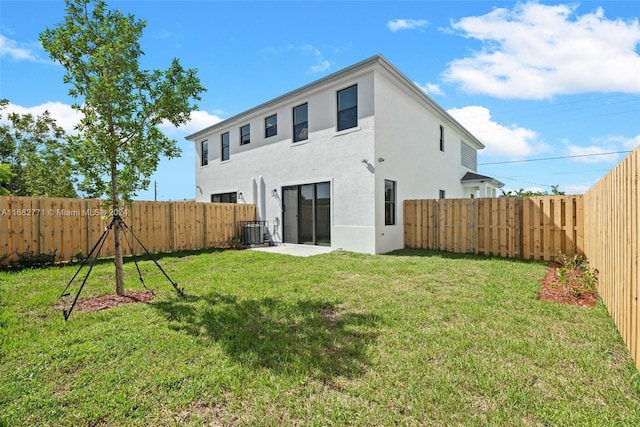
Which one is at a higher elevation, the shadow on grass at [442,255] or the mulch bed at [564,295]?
the mulch bed at [564,295]

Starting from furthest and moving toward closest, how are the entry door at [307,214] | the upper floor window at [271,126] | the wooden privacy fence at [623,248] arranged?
the upper floor window at [271,126]
the entry door at [307,214]
the wooden privacy fence at [623,248]

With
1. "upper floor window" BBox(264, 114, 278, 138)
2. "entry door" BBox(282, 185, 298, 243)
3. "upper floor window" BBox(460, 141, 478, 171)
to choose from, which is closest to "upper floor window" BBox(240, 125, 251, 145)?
"upper floor window" BBox(264, 114, 278, 138)

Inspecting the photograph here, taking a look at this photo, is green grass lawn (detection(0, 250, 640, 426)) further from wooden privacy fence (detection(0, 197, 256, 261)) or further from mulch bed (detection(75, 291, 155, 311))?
wooden privacy fence (detection(0, 197, 256, 261))

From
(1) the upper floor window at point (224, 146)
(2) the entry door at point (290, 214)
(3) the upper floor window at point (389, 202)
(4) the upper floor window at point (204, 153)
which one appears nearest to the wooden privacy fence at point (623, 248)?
(3) the upper floor window at point (389, 202)

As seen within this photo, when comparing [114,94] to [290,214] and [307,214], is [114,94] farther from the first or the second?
[290,214]

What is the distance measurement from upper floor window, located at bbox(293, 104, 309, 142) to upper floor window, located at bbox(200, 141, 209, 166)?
7.52m

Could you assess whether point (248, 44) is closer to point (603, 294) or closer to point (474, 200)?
point (474, 200)

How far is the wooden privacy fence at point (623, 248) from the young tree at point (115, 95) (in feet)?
19.4

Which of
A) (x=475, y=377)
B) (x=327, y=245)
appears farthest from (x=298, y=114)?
(x=475, y=377)

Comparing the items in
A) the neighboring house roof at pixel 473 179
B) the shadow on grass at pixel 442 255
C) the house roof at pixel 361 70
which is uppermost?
the house roof at pixel 361 70

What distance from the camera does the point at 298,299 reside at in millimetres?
4711

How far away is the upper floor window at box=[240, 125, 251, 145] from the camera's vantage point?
48.0ft

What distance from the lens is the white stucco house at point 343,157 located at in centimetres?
991

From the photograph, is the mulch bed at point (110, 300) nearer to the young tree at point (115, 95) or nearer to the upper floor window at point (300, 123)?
the young tree at point (115, 95)
